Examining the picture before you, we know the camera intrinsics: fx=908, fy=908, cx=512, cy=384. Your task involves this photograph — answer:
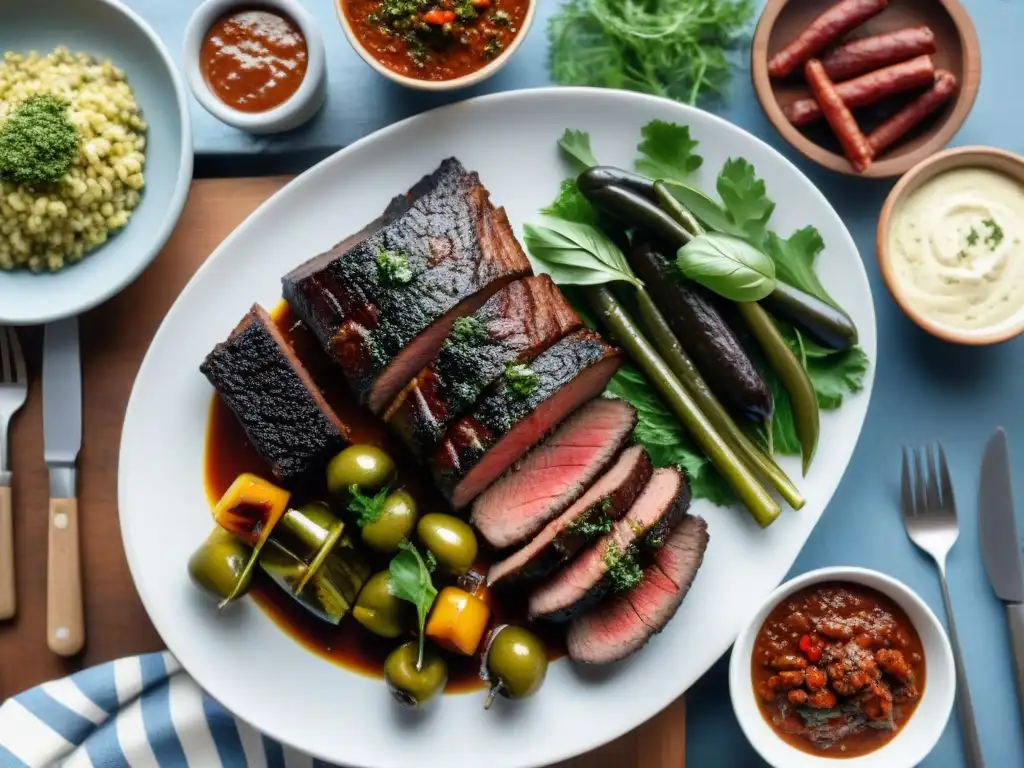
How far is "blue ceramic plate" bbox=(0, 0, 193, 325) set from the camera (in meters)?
3.23

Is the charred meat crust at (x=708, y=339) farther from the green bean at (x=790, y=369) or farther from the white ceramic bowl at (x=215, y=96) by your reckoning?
the white ceramic bowl at (x=215, y=96)

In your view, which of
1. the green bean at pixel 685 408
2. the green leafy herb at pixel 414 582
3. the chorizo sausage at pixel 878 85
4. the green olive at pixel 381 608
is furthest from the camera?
the chorizo sausage at pixel 878 85

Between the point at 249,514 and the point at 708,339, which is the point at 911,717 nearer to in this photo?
the point at 708,339

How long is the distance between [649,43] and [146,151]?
1943 millimetres

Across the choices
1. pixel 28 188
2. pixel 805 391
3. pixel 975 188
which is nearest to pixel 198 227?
pixel 28 188

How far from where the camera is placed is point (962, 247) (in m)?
3.27

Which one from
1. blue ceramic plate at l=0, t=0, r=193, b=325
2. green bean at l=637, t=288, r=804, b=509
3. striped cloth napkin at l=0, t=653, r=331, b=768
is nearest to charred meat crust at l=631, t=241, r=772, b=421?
green bean at l=637, t=288, r=804, b=509

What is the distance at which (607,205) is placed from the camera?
3.26 meters

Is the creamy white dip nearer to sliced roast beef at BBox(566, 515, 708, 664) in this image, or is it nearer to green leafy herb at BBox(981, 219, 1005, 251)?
green leafy herb at BBox(981, 219, 1005, 251)

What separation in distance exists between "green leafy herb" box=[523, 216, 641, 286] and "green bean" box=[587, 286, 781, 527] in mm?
86

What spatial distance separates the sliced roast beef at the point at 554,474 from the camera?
10.7ft

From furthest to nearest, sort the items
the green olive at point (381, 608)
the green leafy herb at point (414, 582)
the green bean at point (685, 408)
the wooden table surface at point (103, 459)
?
the wooden table surface at point (103, 459) < the green bean at point (685, 408) < the green olive at point (381, 608) < the green leafy herb at point (414, 582)

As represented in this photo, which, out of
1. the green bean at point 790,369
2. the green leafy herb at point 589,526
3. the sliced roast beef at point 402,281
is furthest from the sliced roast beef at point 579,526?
the sliced roast beef at point 402,281

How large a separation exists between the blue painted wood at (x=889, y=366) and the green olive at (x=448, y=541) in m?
1.08
